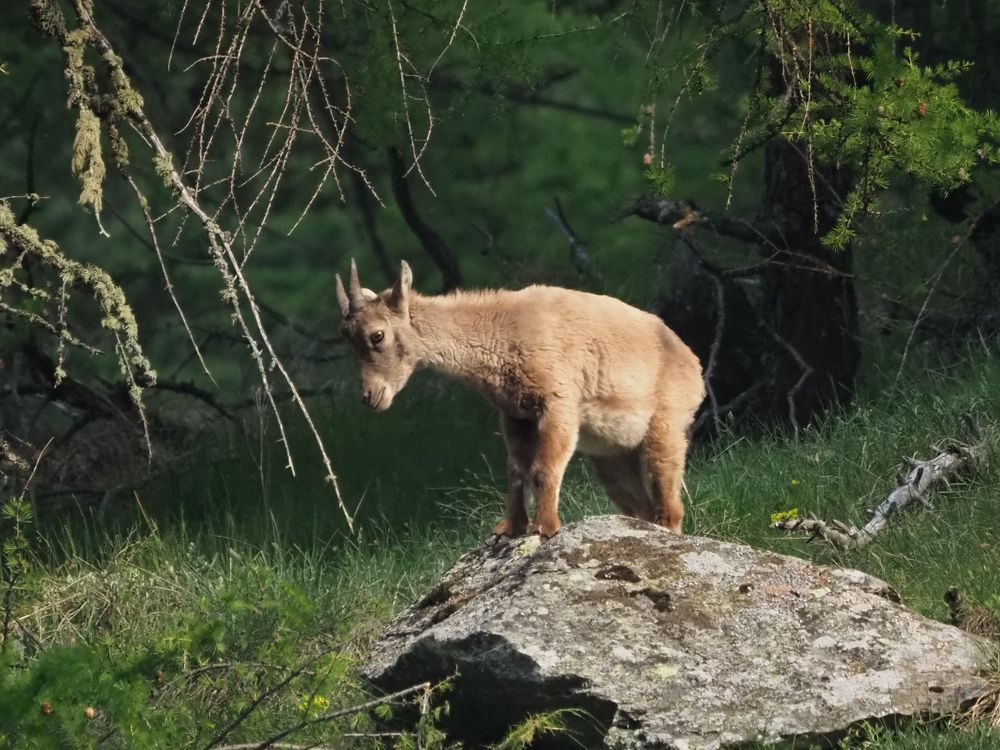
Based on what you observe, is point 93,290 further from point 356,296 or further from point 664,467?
point 664,467

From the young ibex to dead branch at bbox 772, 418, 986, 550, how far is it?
0.69m

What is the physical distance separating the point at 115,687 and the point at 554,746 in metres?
1.71

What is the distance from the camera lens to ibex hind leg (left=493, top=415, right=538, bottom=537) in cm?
727

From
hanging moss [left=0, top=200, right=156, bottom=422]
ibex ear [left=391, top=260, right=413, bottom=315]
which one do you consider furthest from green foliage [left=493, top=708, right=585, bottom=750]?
ibex ear [left=391, top=260, right=413, bottom=315]

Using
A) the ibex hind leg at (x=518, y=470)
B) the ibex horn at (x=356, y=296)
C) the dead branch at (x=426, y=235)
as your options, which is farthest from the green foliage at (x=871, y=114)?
the dead branch at (x=426, y=235)

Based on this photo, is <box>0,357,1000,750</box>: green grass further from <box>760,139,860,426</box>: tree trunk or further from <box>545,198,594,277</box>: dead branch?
<box>545,198,594,277</box>: dead branch

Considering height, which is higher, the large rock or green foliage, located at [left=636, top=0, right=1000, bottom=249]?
green foliage, located at [left=636, top=0, right=1000, bottom=249]

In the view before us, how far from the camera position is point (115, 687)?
5.24 metres

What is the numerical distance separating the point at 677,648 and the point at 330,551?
4.32m

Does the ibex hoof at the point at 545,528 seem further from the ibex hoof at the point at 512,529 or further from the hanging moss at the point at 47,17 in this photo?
the hanging moss at the point at 47,17

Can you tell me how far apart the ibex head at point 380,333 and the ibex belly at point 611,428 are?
1.02m

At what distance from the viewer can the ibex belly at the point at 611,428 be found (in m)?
7.61

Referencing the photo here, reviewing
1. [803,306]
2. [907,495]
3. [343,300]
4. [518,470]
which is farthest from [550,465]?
[803,306]

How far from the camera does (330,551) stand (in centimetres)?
980
